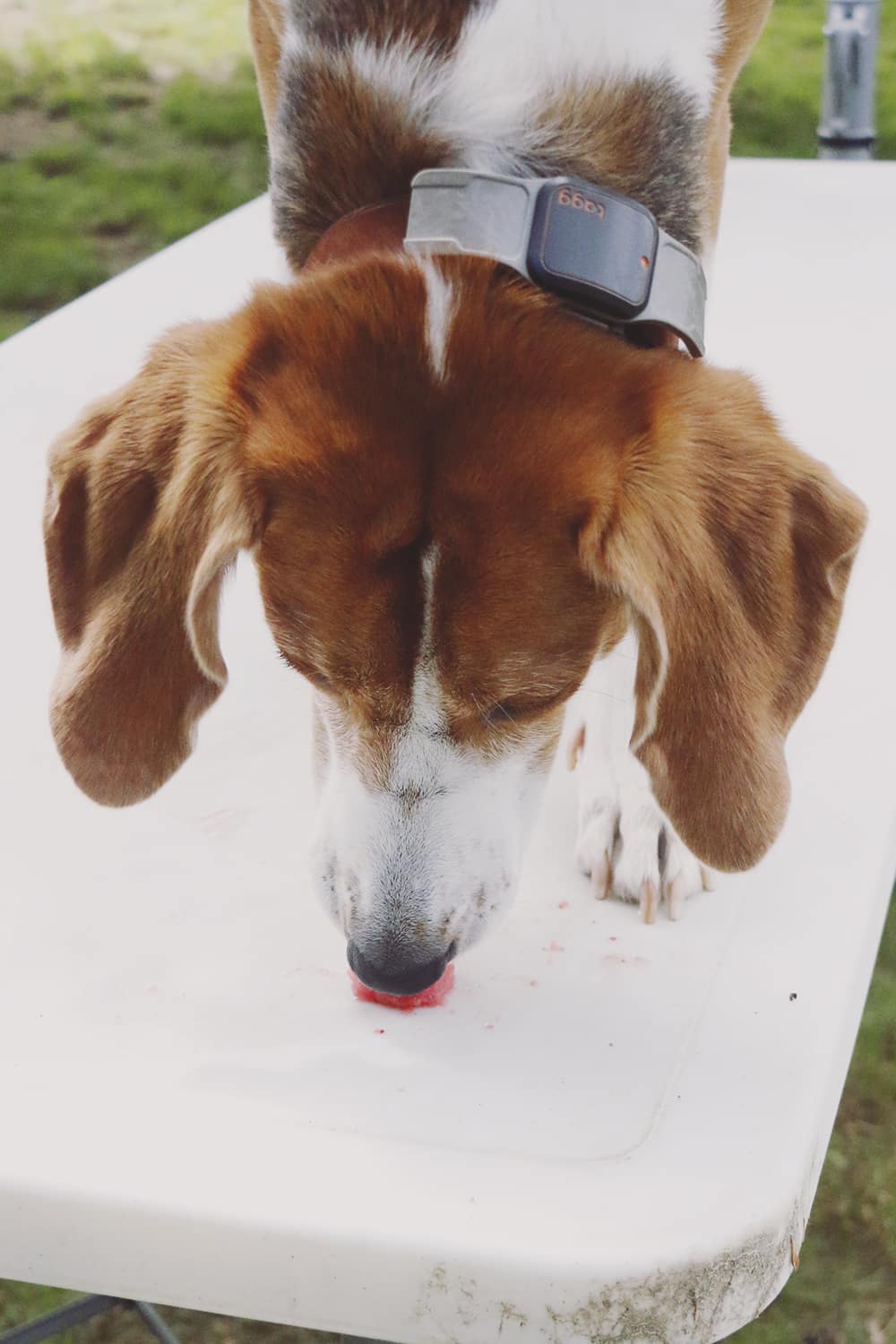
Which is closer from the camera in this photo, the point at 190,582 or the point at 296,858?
the point at 190,582

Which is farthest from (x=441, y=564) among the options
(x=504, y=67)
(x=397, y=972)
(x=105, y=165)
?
(x=105, y=165)

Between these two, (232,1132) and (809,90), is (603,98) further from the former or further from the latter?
(809,90)

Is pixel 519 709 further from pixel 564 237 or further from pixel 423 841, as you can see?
pixel 564 237

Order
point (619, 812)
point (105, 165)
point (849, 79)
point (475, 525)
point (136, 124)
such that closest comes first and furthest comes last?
point (475, 525) → point (619, 812) → point (849, 79) → point (105, 165) → point (136, 124)

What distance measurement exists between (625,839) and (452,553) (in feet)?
1.64

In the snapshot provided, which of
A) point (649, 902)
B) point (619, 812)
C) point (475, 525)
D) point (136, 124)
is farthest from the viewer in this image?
point (136, 124)

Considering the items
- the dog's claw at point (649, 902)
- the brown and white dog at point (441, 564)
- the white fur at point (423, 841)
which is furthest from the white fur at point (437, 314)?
the dog's claw at point (649, 902)

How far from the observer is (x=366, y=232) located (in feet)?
5.98

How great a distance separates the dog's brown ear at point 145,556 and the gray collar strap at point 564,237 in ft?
0.87

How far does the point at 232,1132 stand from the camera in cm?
143

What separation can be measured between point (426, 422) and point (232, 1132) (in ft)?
2.24

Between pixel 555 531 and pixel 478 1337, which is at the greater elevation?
pixel 555 531

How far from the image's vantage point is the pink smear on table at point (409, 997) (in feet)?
5.32

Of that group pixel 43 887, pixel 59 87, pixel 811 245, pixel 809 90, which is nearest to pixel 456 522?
pixel 43 887
